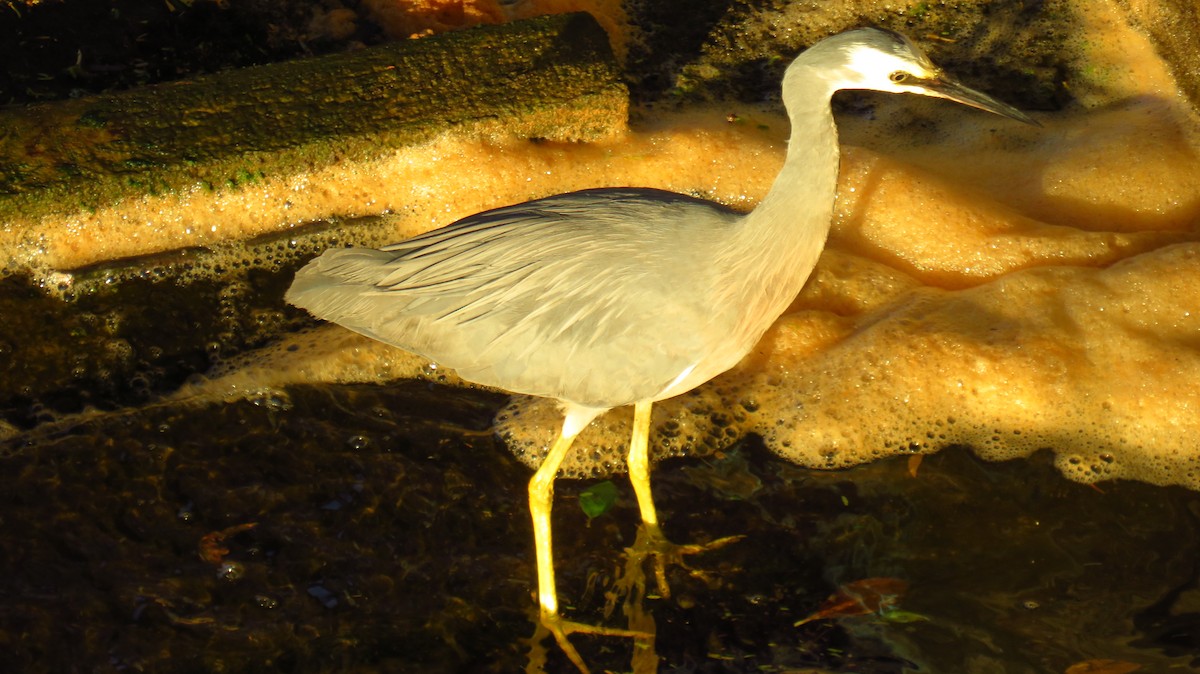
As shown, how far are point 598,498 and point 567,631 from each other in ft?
1.73

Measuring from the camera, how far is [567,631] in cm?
322

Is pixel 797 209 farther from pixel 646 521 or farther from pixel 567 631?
pixel 567 631

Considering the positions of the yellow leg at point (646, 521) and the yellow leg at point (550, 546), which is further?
the yellow leg at point (646, 521)

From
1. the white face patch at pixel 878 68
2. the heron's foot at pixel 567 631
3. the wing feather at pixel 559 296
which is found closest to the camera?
the white face patch at pixel 878 68

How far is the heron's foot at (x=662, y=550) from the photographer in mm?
3398

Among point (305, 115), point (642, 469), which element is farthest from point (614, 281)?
point (305, 115)

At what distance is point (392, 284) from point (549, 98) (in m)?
1.25

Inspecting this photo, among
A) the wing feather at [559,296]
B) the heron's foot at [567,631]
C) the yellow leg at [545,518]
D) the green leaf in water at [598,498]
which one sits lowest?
the heron's foot at [567,631]

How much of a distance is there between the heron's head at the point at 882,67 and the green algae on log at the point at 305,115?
1589 mm

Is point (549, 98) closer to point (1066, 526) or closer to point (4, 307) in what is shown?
point (4, 307)

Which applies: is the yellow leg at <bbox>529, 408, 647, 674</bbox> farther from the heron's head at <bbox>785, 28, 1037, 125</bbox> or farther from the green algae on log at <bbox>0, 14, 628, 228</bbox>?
the green algae on log at <bbox>0, 14, 628, 228</bbox>

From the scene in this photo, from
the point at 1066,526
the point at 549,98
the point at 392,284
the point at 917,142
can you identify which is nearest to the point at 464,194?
the point at 549,98

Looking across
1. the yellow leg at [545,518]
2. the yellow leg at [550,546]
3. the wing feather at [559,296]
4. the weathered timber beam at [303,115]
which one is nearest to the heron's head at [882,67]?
the wing feather at [559,296]

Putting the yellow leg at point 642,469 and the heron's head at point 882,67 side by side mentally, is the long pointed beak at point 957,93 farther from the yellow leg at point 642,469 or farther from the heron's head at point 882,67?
the yellow leg at point 642,469
